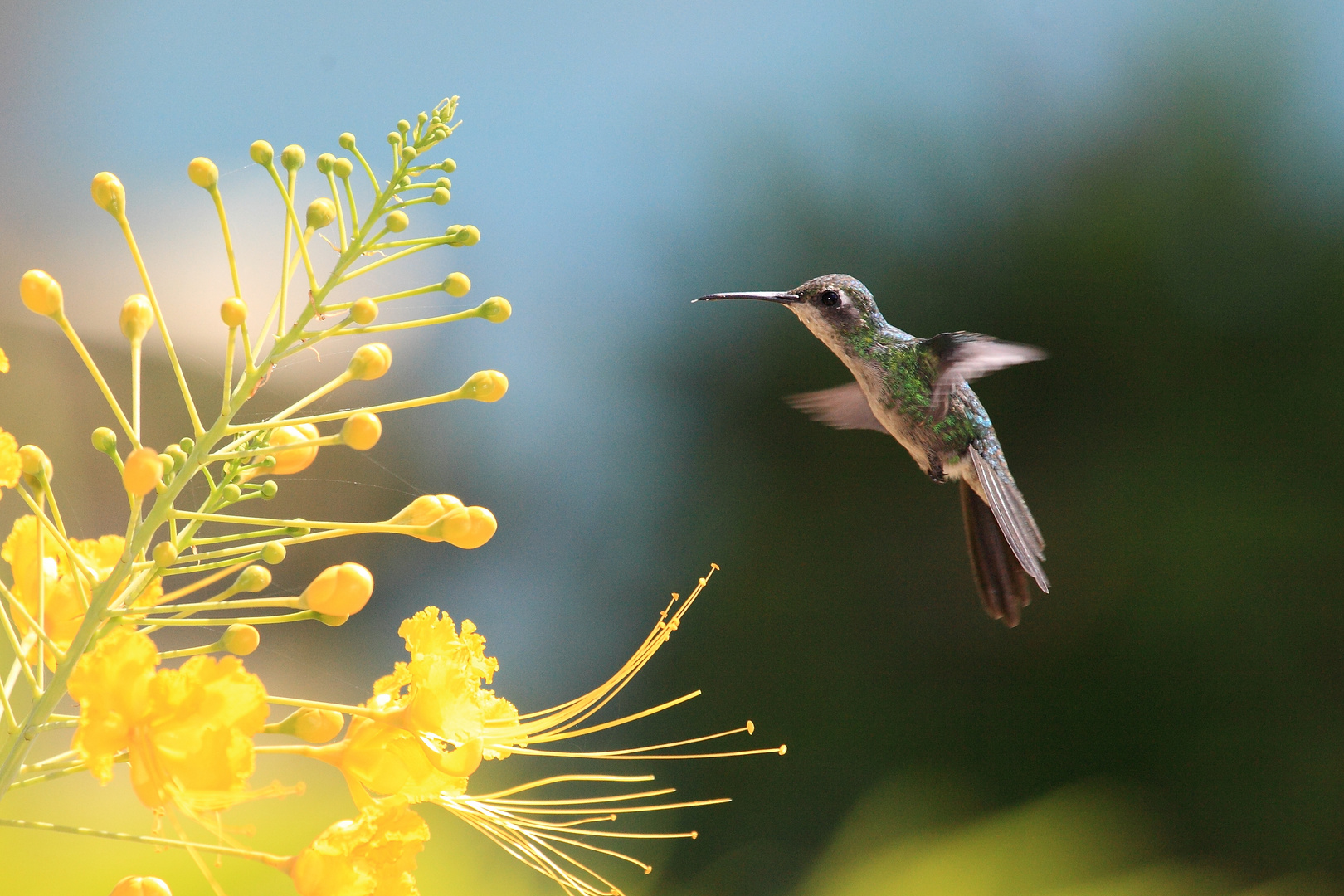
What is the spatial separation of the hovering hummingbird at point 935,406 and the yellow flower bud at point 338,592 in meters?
0.55

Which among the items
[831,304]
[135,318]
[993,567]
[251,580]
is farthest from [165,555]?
[993,567]

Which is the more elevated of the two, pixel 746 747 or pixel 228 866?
pixel 228 866

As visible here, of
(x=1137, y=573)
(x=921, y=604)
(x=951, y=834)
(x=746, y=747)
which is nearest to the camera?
(x=951, y=834)

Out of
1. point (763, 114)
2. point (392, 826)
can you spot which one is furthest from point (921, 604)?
point (392, 826)

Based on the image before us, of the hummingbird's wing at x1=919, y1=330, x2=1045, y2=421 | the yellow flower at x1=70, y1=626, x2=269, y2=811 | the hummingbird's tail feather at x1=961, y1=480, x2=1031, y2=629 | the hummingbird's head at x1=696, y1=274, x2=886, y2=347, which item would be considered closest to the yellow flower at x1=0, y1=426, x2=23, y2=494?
the yellow flower at x1=70, y1=626, x2=269, y2=811

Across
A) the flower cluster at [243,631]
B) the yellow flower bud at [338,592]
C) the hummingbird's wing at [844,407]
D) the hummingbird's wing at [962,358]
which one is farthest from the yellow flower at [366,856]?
the hummingbird's wing at [844,407]

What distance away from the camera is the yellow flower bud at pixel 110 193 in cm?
65

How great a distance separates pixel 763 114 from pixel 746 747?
256 centimetres

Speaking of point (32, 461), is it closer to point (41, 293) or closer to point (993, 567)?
point (41, 293)

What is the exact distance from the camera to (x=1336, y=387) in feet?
11.8

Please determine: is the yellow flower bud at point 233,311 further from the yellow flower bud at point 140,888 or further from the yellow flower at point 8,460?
the yellow flower bud at point 140,888

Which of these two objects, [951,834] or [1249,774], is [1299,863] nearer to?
[1249,774]

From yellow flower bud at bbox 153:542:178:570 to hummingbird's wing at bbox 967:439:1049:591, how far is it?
2.14 ft

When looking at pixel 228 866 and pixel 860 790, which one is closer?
pixel 228 866
